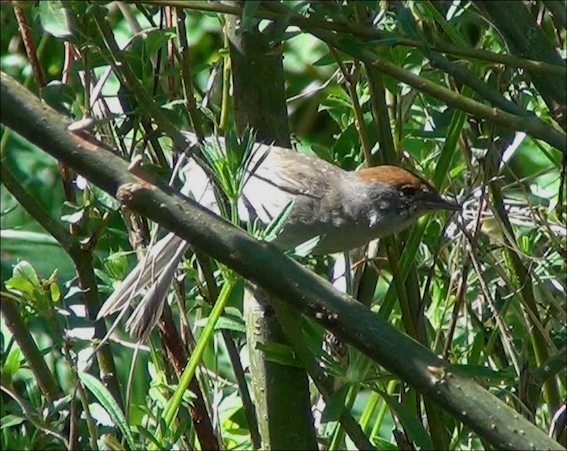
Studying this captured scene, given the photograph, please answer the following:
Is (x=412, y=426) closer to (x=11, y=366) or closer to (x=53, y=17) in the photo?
(x=11, y=366)

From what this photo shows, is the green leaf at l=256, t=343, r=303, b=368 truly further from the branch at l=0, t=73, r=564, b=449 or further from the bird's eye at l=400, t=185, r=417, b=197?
the bird's eye at l=400, t=185, r=417, b=197

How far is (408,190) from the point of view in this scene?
2252 mm

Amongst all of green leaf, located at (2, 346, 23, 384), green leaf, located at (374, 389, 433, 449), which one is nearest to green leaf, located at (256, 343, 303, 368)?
green leaf, located at (374, 389, 433, 449)

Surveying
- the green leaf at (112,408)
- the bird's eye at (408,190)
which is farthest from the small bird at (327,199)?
the green leaf at (112,408)

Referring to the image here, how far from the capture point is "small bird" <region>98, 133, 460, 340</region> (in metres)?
2.16

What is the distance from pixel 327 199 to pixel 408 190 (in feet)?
0.74

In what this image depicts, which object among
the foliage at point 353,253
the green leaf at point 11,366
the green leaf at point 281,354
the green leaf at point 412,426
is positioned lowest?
the green leaf at point 412,426

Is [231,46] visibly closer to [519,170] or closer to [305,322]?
[305,322]

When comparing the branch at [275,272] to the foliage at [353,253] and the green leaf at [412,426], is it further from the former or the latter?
the green leaf at [412,426]

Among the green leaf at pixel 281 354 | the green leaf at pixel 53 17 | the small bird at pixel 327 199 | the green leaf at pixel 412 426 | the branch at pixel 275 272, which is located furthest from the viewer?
the small bird at pixel 327 199

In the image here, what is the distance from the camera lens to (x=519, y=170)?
3.28m

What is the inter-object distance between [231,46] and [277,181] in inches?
17.1

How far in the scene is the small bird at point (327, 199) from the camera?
2.16 metres

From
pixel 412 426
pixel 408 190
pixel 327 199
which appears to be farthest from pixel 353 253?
pixel 412 426
